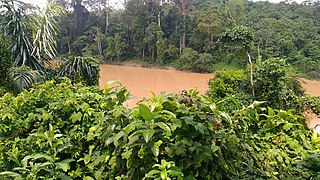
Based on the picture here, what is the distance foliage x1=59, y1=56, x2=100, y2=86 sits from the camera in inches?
178

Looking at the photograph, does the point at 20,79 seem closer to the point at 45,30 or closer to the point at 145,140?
the point at 45,30

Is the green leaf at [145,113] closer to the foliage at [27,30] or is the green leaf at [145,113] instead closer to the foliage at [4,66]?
the foliage at [4,66]

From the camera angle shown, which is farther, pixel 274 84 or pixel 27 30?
pixel 274 84

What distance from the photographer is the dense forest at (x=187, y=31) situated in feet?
45.2

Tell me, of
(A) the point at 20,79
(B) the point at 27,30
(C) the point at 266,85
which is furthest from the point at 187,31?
(A) the point at 20,79

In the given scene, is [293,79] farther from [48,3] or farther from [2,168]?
[2,168]

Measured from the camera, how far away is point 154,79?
12352mm

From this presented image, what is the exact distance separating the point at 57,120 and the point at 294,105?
14.8 feet

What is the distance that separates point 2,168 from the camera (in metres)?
1.13

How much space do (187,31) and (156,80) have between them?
5.23m

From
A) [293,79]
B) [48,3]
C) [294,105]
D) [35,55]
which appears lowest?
[294,105]

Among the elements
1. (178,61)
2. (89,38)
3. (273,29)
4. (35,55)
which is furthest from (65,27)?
(35,55)

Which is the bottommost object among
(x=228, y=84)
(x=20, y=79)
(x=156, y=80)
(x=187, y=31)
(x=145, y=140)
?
(x=156, y=80)

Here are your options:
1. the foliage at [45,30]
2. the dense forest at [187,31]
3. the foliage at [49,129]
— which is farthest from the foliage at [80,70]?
the dense forest at [187,31]
